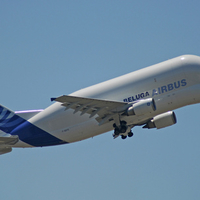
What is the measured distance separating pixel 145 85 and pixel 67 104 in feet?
23.6

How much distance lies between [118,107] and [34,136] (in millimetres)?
8886

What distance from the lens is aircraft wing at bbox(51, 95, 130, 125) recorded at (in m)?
38.3

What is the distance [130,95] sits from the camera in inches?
1604

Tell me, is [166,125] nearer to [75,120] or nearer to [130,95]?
[130,95]

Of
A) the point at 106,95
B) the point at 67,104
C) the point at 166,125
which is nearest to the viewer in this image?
the point at 67,104

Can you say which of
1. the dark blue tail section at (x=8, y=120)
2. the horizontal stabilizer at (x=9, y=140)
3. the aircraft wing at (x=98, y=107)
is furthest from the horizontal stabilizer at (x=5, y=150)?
the aircraft wing at (x=98, y=107)

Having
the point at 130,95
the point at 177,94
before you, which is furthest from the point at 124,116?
the point at 177,94

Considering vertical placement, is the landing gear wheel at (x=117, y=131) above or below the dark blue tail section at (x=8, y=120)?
below

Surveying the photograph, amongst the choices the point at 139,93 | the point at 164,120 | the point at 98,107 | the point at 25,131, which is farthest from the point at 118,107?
the point at 25,131

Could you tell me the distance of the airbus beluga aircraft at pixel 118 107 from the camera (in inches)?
1571

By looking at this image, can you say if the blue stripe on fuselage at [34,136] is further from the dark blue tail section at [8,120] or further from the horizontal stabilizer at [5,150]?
the horizontal stabilizer at [5,150]

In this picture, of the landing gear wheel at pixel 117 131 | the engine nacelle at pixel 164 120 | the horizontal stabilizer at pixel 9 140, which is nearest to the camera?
the landing gear wheel at pixel 117 131

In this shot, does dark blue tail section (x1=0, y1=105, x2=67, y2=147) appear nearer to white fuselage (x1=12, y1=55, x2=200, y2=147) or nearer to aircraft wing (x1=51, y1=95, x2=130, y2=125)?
white fuselage (x1=12, y1=55, x2=200, y2=147)

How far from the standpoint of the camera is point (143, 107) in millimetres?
39250
